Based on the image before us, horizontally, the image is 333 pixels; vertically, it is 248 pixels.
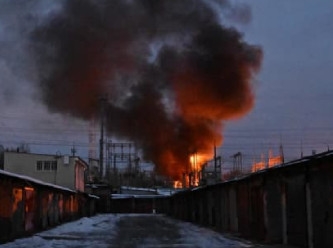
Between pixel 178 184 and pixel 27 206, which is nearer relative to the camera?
pixel 27 206

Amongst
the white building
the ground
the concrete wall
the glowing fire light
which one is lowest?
the ground

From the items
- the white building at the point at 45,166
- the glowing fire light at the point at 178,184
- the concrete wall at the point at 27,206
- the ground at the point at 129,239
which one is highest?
the white building at the point at 45,166

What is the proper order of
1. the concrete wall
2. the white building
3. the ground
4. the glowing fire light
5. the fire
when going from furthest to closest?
the glowing fire light
the fire
the white building
the concrete wall
the ground

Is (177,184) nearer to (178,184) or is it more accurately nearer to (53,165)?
(178,184)

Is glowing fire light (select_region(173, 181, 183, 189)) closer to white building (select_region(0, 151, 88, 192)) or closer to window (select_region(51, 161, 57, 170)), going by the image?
white building (select_region(0, 151, 88, 192))

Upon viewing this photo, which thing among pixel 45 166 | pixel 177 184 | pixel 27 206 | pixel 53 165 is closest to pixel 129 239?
pixel 27 206

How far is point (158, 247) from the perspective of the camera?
20016mm

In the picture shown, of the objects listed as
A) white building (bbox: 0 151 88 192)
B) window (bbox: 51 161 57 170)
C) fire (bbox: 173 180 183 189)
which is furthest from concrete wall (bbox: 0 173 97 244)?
fire (bbox: 173 180 183 189)

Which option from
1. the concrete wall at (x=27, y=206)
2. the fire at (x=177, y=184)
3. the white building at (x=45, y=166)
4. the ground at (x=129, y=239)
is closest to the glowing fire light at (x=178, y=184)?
the fire at (x=177, y=184)

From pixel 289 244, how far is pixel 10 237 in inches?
478

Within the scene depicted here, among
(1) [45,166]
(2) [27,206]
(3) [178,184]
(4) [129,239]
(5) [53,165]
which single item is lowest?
(4) [129,239]

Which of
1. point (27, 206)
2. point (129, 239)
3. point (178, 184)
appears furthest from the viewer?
point (178, 184)

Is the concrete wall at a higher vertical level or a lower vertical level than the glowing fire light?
lower

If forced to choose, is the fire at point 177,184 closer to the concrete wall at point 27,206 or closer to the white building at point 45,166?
the white building at point 45,166
